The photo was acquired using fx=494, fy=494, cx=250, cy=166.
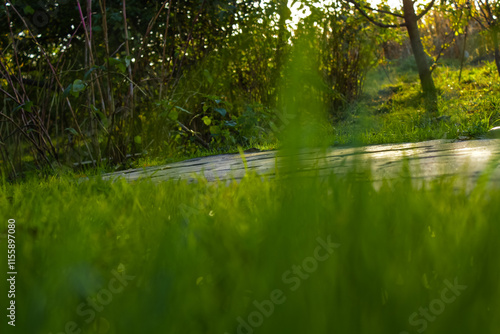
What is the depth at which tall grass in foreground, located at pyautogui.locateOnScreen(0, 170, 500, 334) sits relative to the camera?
68cm

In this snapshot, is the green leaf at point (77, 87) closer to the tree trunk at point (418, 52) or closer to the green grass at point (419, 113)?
the green grass at point (419, 113)

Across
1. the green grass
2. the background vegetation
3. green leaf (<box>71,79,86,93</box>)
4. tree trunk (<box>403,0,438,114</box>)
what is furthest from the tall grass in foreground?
tree trunk (<box>403,0,438,114</box>)

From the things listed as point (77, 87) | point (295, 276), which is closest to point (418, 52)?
point (77, 87)

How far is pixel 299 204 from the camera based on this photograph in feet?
2.57

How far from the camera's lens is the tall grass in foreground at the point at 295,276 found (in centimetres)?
68

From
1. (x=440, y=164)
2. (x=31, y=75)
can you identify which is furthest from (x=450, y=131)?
(x=31, y=75)

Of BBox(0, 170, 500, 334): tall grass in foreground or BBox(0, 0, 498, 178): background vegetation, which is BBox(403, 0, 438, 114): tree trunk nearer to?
BBox(0, 0, 498, 178): background vegetation

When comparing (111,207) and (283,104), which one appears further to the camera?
(111,207)

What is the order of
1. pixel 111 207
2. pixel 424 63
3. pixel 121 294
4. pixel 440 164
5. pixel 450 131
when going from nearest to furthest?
pixel 121 294
pixel 111 207
pixel 440 164
pixel 450 131
pixel 424 63

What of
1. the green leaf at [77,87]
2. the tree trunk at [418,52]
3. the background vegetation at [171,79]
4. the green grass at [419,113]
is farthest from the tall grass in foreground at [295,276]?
the tree trunk at [418,52]

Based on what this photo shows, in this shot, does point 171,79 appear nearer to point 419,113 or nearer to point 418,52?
point 419,113

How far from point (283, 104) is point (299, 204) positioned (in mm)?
226

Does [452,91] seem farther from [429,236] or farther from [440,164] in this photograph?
[429,236]

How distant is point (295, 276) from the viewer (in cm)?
76
